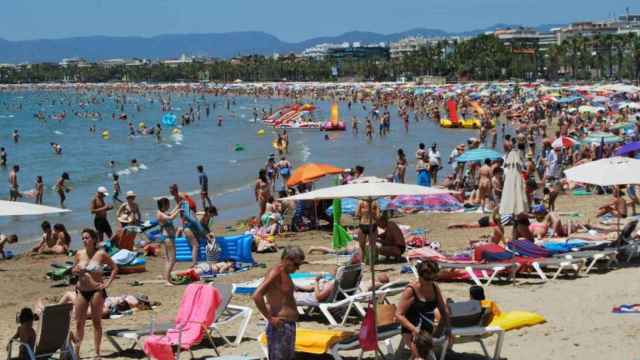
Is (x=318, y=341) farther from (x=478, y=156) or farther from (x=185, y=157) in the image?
(x=185, y=157)

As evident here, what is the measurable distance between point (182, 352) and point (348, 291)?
1.95 m

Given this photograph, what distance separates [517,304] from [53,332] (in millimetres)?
4588

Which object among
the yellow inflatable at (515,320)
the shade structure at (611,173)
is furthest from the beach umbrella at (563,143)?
the yellow inflatable at (515,320)

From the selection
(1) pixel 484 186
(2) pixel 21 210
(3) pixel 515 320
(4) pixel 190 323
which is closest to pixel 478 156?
(1) pixel 484 186

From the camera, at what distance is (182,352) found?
27.7ft

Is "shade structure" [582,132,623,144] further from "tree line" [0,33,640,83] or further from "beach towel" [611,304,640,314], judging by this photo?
"tree line" [0,33,640,83]

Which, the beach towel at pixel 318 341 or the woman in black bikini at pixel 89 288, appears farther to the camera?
the woman in black bikini at pixel 89 288

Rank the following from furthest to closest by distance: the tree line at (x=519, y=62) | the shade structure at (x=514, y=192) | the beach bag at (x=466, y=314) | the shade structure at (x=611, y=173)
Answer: the tree line at (x=519, y=62), the shade structure at (x=514, y=192), the shade structure at (x=611, y=173), the beach bag at (x=466, y=314)

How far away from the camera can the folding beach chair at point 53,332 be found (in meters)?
7.69

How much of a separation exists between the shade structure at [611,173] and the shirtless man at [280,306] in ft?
20.1

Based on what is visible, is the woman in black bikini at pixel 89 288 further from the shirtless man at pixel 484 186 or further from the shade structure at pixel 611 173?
the shirtless man at pixel 484 186

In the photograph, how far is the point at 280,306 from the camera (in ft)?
22.2

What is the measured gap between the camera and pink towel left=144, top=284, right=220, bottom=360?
7996 millimetres

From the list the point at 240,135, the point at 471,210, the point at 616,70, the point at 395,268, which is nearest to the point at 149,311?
the point at 395,268
